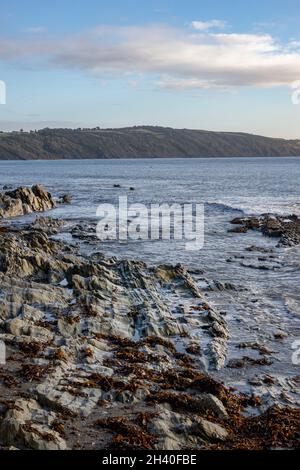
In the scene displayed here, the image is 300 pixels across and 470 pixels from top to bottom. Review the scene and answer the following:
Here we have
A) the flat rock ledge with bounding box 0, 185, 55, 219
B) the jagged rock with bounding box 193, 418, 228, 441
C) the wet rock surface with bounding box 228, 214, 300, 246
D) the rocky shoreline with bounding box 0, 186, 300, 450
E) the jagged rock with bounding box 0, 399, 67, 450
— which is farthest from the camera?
the flat rock ledge with bounding box 0, 185, 55, 219

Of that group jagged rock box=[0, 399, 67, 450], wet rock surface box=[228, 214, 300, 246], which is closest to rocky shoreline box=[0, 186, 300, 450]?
jagged rock box=[0, 399, 67, 450]

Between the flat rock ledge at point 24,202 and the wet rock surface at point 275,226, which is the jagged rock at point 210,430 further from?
the flat rock ledge at point 24,202

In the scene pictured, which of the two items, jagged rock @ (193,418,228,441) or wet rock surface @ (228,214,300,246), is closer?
jagged rock @ (193,418,228,441)

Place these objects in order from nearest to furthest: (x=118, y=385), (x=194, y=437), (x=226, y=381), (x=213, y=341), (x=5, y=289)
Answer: (x=194, y=437) < (x=118, y=385) < (x=226, y=381) < (x=213, y=341) < (x=5, y=289)

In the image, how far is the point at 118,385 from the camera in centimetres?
1323

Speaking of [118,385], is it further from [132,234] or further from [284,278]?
[132,234]

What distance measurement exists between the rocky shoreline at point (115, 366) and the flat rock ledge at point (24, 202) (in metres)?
28.1

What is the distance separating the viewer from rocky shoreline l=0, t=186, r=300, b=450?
10945mm

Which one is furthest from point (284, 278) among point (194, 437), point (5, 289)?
point (194, 437)

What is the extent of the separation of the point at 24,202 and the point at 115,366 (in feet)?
144

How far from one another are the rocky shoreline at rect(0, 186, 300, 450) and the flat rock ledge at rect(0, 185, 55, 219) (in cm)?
2809

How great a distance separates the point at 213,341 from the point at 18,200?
40989mm

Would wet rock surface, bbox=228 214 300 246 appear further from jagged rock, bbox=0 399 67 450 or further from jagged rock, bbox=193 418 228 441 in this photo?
jagged rock, bbox=0 399 67 450
